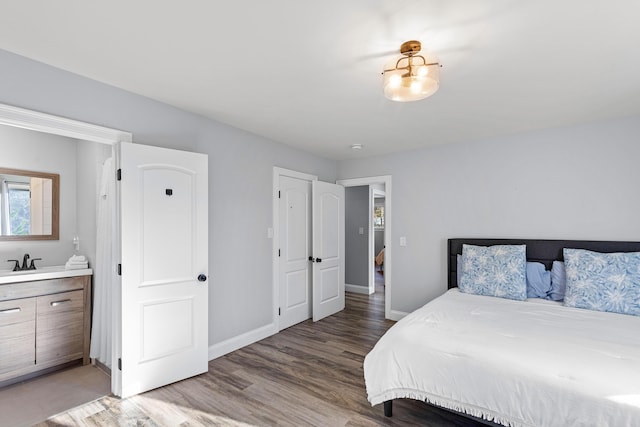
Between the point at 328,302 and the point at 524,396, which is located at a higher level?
the point at 524,396

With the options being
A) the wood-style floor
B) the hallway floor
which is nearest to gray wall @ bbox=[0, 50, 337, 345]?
the wood-style floor

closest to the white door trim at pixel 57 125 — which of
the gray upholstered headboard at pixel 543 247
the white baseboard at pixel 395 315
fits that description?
the gray upholstered headboard at pixel 543 247

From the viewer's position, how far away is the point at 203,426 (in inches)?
80.4

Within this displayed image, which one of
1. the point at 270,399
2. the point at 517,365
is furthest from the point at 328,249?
the point at 517,365

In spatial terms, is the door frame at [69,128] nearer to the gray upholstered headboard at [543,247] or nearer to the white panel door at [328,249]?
the white panel door at [328,249]

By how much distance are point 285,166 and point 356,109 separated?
1.48 metres

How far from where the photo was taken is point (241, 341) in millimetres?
3344

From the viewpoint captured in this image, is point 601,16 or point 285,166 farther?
point 285,166

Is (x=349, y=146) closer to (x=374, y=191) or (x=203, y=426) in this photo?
(x=374, y=191)

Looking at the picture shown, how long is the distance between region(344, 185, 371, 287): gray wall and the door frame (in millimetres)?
4421

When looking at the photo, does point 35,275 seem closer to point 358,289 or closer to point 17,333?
point 17,333

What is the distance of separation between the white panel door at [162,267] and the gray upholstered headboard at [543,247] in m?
2.89

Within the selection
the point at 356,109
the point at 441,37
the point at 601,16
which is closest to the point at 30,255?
the point at 356,109

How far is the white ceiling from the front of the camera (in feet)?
4.91
